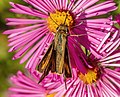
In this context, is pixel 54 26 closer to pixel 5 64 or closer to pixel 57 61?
pixel 57 61

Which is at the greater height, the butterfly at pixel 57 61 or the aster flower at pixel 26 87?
the butterfly at pixel 57 61

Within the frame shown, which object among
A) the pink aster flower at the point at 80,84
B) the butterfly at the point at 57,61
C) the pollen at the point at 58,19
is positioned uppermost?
the pollen at the point at 58,19

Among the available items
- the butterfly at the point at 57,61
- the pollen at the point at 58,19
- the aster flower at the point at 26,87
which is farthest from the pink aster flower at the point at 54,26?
the aster flower at the point at 26,87

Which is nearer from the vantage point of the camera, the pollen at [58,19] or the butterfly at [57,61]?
the butterfly at [57,61]

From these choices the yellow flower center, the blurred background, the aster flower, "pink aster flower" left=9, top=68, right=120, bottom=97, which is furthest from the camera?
the blurred background

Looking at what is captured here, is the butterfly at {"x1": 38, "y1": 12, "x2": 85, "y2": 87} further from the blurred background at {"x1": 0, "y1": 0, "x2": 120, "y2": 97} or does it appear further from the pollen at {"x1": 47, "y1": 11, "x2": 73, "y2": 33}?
the blurred background at {"x1": 0, "y1": 0, "x2": 120, "y2": 97}

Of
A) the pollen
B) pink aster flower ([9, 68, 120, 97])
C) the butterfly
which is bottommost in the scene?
pink aster flower ([9, 68, 120, 97])

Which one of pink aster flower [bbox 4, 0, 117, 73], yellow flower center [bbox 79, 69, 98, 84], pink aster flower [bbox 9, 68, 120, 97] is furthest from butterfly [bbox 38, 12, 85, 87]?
yellow flower center [bbox 79, 69, 98, 84]

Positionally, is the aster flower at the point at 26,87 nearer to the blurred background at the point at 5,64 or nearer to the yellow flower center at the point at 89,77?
the yellow flower center at the point at 89,77
